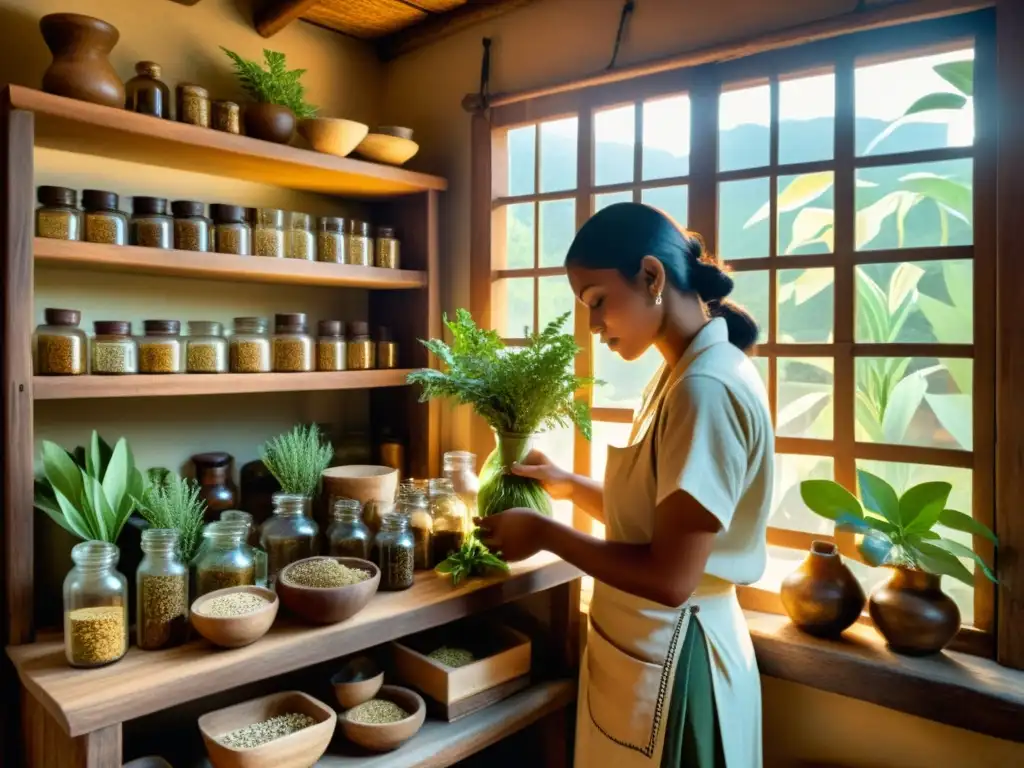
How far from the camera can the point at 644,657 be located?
1.26 metres

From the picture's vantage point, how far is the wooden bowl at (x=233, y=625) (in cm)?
123

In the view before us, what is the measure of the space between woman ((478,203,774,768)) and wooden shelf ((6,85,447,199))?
2.90 feet

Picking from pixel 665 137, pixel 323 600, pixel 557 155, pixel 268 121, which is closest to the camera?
pixel 323 600

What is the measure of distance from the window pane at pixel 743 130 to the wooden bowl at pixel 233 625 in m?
1.41

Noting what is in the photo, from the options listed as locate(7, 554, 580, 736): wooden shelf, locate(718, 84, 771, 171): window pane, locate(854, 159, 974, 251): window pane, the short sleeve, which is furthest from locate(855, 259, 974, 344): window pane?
locate(7, 554, 580, 736): wooden shelf

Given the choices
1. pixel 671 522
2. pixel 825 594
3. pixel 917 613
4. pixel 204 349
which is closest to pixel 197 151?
pixel 204 349

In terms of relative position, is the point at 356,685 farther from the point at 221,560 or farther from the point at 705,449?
the point at 705,449

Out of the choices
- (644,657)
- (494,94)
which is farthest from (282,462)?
A: (494,94)

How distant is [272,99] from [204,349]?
27.0 inches

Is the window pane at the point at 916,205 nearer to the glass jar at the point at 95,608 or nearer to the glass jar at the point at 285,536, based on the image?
the glass jar at the point at 285,536

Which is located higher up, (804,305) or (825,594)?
(804,305)

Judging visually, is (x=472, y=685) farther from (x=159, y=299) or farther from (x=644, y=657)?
(x=159, y=299)

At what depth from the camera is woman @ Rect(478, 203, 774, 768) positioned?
111 centimetres

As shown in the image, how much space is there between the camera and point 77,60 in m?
1.46
